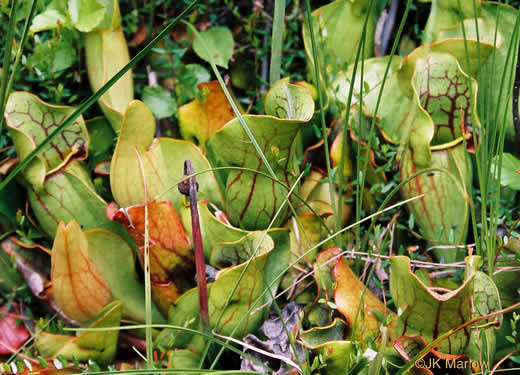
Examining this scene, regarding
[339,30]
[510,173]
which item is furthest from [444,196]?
[339,30]

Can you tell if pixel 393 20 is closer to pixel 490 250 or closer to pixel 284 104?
pixel 284 104

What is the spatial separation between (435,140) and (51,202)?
2.43 ft

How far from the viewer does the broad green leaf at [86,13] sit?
924mm

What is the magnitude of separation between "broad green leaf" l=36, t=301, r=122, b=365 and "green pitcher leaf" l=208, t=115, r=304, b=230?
27 centimetres

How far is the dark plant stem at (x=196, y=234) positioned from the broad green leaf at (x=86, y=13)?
18.2 inches

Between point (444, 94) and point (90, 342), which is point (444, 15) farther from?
point (90, 342)

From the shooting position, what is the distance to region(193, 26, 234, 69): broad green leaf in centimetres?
102

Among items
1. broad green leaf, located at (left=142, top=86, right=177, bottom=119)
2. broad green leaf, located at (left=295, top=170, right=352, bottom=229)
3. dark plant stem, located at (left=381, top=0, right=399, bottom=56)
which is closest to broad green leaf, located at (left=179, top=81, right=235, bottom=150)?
broad green leaf, located at (left=142, top=86, right=177, bottom=119)

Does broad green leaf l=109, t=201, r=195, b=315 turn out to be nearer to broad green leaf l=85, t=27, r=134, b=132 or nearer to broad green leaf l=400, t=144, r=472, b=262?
broad green leaf l=85, t=27, r=134, b=132

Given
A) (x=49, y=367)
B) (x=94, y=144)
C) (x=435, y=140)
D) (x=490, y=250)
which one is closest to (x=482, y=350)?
(x=490, y=250)

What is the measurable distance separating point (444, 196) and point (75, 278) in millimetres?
665

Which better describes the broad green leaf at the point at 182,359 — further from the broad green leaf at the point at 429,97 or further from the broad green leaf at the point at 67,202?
the broad green leaf at the point at 429,97

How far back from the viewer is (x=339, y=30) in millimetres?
1033

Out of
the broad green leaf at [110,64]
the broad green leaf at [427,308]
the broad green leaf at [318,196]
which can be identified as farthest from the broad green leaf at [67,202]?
the broad green leaf at [427,308]
